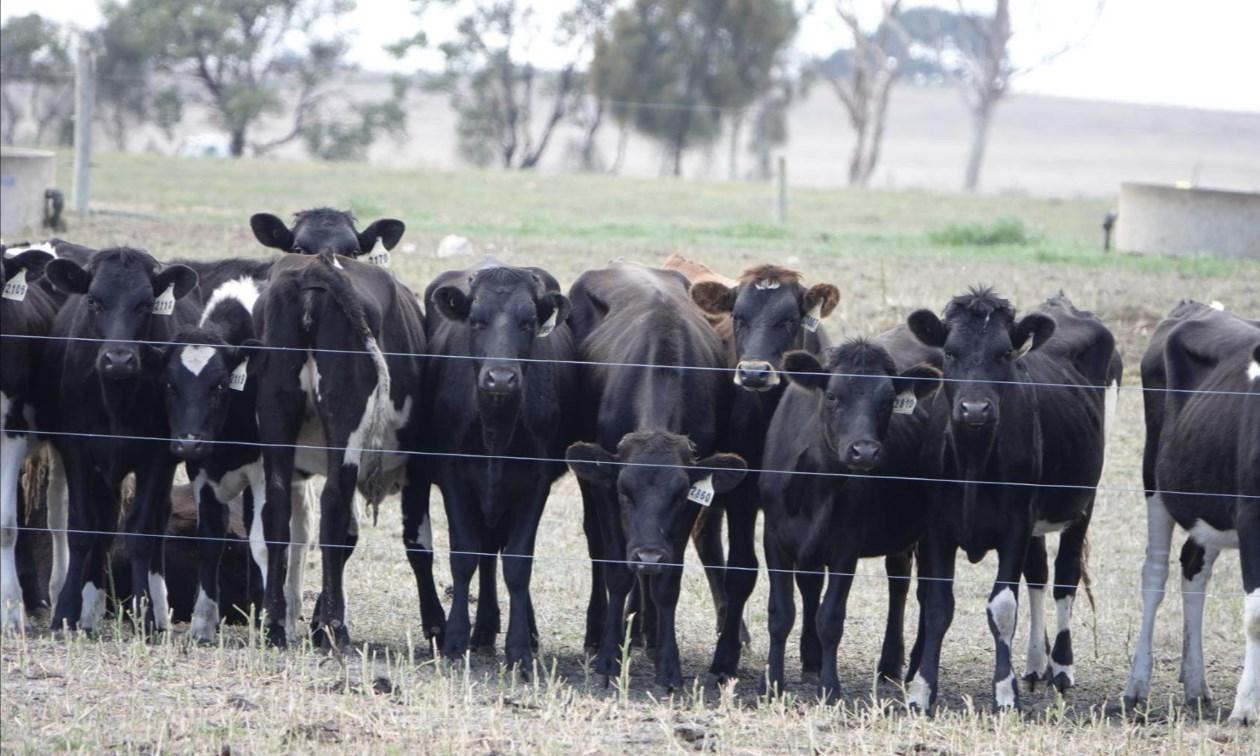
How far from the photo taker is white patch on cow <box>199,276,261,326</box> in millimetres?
10359

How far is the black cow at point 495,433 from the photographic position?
953 centimetres

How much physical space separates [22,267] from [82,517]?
148 cm

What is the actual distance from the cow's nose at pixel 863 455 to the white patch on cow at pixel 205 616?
3594mm

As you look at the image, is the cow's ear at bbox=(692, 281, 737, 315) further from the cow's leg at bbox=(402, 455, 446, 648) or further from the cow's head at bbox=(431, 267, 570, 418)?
the cow's leg at bbox=(402, 455, 446, 648)

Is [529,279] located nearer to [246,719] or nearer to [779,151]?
[246,719]

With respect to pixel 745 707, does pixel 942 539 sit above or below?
above

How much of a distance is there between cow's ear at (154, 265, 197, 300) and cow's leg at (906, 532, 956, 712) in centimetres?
433

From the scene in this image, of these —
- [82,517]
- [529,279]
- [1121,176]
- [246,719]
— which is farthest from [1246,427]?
[1121,176]

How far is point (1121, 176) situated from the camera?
71.1 meters

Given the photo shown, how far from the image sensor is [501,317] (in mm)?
9617

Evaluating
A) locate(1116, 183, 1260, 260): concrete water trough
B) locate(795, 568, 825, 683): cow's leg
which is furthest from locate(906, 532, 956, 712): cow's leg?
locate(1116, 183, 1260, 260): concrete water trough

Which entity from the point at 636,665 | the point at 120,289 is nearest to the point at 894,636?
the point at 636,665

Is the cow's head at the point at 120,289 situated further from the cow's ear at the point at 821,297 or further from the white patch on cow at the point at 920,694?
the white patch on cow at the point at 920,694

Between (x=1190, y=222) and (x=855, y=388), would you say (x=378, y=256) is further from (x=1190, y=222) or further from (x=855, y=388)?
(x=1190, y=222)
